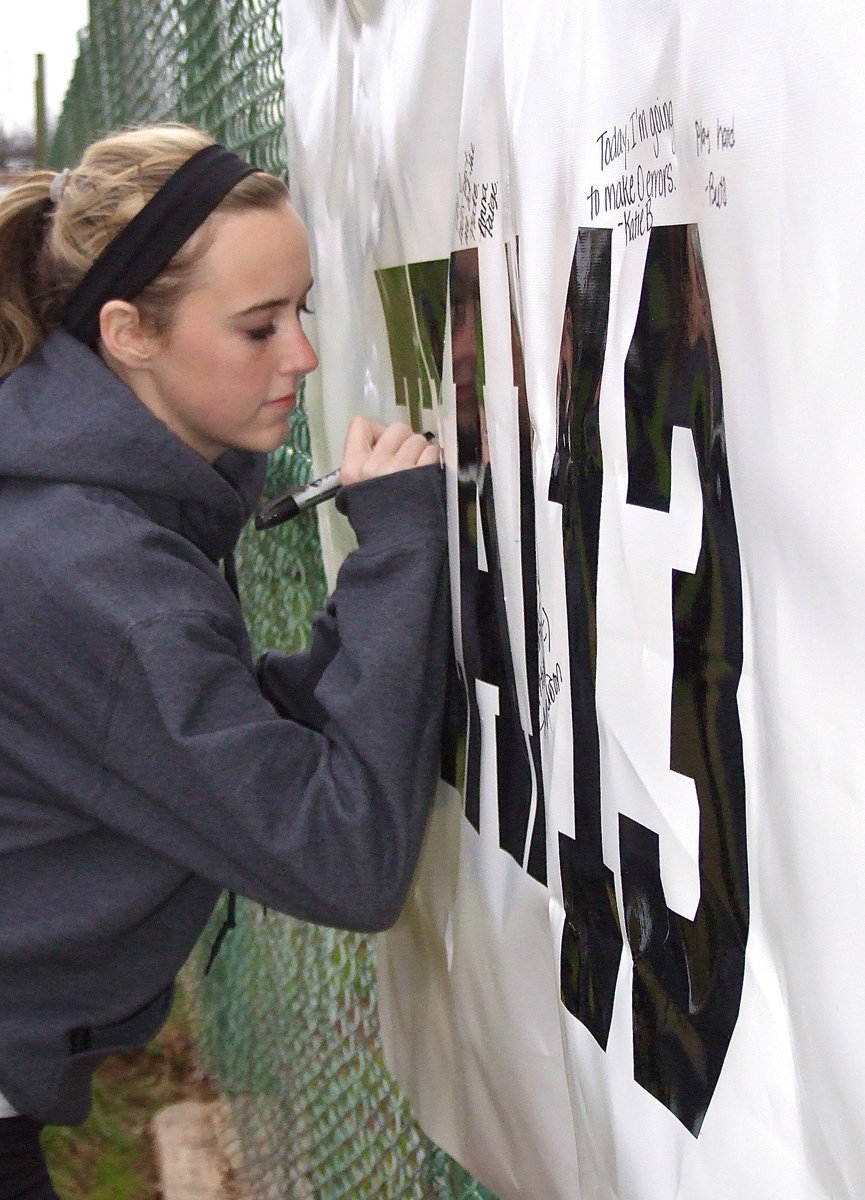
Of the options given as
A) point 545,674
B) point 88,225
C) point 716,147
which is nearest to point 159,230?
point 88,225

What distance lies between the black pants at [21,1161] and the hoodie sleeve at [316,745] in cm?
45

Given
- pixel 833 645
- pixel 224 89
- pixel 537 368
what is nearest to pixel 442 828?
pixel 537 368

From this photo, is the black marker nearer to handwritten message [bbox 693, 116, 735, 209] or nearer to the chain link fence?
the chain link fence

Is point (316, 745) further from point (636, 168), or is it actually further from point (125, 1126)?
point (125, 1126)

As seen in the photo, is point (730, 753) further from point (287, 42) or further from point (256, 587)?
point (256, 587)

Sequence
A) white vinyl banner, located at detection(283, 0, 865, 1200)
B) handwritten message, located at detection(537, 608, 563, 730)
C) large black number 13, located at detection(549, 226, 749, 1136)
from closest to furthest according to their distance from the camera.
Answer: white vinyl banner, located at detection(283, 0, 865, 1200), large black number 13, located at detection(549, 226, 749, 1136), handwritten message, located at detection(537, 608, 563, 730)

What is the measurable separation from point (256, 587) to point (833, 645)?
1984 mm

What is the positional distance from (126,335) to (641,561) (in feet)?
2.92

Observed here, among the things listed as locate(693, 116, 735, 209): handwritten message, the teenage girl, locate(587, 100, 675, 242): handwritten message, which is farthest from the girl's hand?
locate(693, 116, 735, 209): handwritten message

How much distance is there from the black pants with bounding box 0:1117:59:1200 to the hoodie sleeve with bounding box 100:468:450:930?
0.45 meters

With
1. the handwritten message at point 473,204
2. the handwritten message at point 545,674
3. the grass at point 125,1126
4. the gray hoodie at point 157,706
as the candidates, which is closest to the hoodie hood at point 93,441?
the gray hoodie at point 157,706

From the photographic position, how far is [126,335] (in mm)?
1616

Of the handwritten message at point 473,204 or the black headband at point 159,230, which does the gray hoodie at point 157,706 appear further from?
the handwritten message at point 473,204

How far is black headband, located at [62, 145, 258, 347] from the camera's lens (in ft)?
5.15
